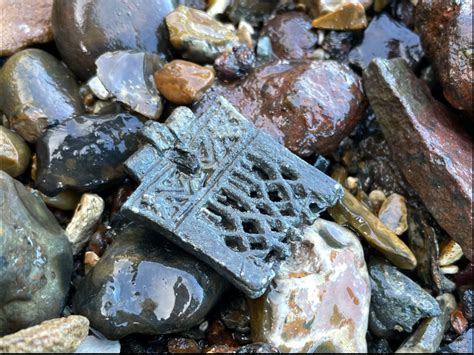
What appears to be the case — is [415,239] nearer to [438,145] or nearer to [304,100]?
[438,145]

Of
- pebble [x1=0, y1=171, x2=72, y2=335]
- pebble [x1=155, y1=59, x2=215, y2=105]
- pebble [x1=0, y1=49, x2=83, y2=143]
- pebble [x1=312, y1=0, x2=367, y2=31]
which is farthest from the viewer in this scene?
pebble [x1=312, y1=0, x2=367, y2=31]

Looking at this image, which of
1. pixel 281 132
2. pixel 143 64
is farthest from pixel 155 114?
pixel 281 132

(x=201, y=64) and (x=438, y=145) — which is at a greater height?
(x=438, y=145)

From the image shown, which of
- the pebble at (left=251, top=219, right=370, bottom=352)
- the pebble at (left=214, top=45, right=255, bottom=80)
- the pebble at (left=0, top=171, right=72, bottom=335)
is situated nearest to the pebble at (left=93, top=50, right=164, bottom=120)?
the pebble at (left=214, top=45, right=255, bottom=80)

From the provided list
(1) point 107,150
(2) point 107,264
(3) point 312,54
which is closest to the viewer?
(2) point 107,264

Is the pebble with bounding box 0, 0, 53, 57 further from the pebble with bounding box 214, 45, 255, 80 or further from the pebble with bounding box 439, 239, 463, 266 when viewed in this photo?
the pebble with bounding box 439, 239, 463, 266

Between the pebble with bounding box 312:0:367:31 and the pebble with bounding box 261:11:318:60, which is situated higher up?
the pebble with bounding box 312:0:367:31
